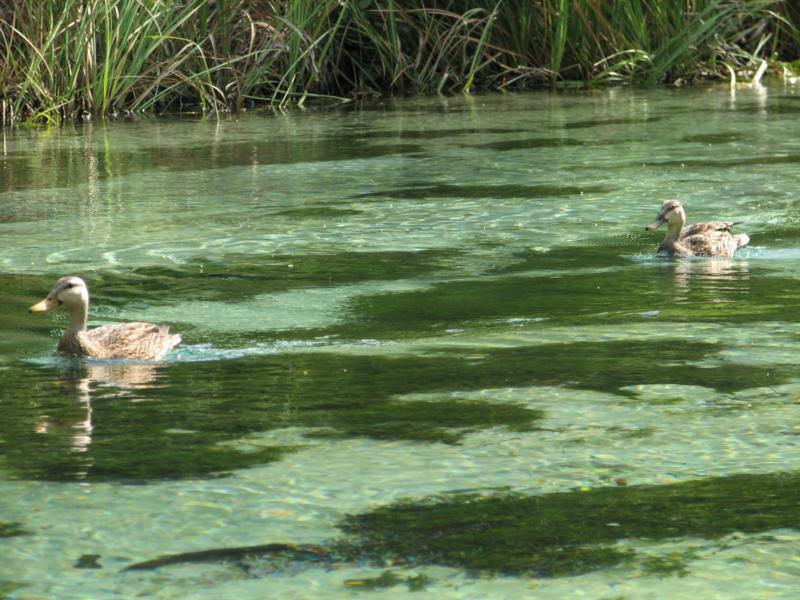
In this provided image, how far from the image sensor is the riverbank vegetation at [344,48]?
14.1 metres

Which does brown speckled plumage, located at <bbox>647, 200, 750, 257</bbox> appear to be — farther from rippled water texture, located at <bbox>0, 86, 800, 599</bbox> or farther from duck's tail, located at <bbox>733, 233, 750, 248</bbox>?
rippled water texture, located at <bbox>0, 86, 800, 599</bbox>

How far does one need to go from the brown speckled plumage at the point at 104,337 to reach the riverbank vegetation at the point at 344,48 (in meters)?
7.79

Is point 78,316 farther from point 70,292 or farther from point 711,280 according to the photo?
point 711,280

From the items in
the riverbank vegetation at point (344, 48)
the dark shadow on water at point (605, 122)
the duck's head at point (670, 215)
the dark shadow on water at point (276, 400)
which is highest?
the riverbank vegetation at point (344, 48)

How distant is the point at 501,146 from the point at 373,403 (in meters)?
→ 7.39

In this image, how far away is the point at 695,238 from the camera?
802 cm

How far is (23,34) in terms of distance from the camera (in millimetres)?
13922

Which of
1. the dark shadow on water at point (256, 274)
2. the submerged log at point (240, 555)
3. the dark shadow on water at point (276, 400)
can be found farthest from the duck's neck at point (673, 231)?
the submerged log at point (240, 555)

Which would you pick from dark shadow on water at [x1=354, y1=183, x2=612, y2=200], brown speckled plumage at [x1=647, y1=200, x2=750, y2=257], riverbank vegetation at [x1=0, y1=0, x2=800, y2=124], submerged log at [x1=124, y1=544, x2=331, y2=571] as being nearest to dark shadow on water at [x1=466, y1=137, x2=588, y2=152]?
dark shadow on water at [x1=354, y1=183, x2=612, y2=200]

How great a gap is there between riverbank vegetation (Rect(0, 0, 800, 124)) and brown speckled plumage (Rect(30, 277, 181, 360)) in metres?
7.79

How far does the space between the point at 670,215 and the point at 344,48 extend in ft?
30.0

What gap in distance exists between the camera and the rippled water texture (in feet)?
12.2

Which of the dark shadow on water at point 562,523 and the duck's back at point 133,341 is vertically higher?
the duck's back at point 133,341

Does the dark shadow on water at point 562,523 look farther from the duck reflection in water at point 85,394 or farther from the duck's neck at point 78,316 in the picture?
the duck's neck at point 78,316
